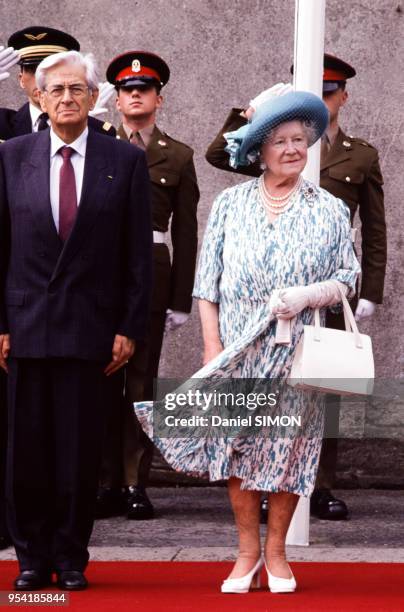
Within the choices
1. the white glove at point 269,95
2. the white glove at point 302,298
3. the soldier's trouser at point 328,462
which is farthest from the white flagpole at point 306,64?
the white glove at point 302,298

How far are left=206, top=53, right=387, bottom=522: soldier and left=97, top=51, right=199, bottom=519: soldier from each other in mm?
604

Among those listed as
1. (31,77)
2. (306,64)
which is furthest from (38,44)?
(306,64)

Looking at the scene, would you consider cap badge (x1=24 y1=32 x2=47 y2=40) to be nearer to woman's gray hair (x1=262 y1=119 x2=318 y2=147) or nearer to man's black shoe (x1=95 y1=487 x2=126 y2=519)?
Result: woman's gray hair (x1=262 y1=119 x2=318 y2=147)

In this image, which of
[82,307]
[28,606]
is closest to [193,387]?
[82,307]

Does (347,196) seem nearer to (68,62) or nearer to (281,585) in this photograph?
(68,62)

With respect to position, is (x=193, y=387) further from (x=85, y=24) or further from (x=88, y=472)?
(x=85, y=24)

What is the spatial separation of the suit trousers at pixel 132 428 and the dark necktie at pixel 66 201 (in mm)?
1706

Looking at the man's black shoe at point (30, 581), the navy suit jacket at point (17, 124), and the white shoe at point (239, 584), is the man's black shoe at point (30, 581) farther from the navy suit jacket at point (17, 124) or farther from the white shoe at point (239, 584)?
the navy suit jacket at point (17, 124)

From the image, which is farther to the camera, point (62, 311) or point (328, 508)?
point (328, 508)

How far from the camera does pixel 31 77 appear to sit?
21.2 ft

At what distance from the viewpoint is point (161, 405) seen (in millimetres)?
5199

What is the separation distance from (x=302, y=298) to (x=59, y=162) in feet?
3.12

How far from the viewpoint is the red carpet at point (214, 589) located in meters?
4.92

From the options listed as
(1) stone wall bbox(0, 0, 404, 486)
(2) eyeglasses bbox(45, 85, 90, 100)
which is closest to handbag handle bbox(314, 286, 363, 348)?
(2) eyeglasses bbox(45, 85, 90, 100)
